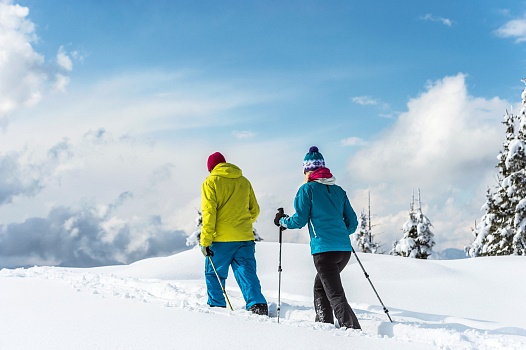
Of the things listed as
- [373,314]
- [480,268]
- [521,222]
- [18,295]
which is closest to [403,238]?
[521,222]

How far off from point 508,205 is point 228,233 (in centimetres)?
2439

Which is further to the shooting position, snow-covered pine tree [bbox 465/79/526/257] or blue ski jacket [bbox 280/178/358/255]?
snow-covered pine tree [bbox 465/79/526/257]

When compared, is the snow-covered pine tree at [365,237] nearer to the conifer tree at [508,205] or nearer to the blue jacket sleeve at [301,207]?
the conifer tree at [508,205]

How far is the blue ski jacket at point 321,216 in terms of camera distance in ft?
21.0

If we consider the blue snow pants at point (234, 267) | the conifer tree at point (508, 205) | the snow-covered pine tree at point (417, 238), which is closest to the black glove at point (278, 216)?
the blue snow pants at point (234, 267)

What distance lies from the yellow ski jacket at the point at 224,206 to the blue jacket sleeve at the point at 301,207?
3.80 ft

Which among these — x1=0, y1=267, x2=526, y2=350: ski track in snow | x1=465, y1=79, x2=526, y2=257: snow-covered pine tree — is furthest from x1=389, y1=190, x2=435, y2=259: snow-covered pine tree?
x1=0, y1=267, x2=526, y2=350: ski track in snow

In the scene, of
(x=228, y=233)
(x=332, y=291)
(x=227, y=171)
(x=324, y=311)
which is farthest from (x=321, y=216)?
(x=227, y=171)

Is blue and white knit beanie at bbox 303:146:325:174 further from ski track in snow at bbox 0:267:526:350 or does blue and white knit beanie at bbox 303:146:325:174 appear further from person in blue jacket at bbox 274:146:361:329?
ski track in snow at bbox 0:267:526:350

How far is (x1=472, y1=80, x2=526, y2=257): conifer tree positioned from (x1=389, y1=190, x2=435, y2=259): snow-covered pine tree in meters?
2.60

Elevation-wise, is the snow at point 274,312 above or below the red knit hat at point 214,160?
below

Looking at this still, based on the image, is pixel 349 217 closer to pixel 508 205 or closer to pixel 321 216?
pixel 321 216

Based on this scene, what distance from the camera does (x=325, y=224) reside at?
21.1 feet

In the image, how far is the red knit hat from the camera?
764 cm
